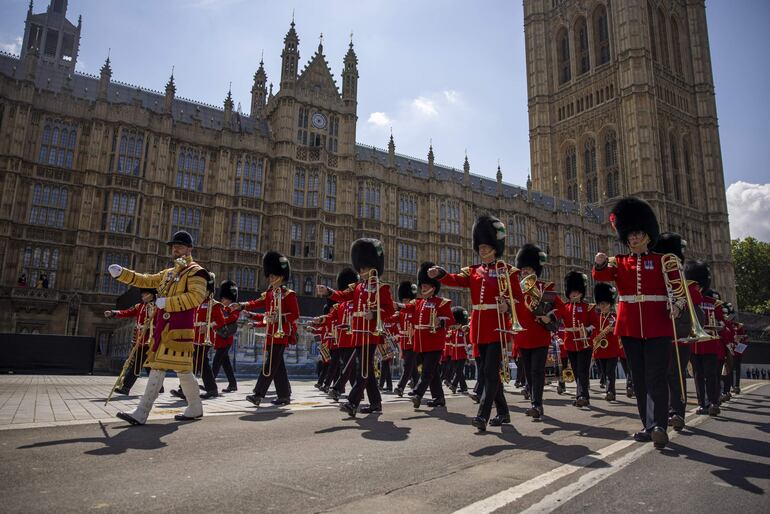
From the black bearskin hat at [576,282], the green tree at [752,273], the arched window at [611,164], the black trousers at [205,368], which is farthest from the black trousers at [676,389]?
the green tree at [752,273]

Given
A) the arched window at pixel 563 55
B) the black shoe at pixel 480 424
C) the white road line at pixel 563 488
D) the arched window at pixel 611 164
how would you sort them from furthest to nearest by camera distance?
the arched window at pixel 563 55
the arched window at pixel 611 164
the black shoe at pixel 480 424
the white road line at pixel 563 488

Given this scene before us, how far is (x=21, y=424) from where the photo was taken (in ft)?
18.3

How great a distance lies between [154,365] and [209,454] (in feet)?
7.24

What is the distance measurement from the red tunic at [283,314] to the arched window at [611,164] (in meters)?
57.5

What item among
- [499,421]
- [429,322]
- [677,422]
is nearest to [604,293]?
[429,322]

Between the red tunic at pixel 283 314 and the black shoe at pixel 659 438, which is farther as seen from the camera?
the red tunic at pixel 283 314

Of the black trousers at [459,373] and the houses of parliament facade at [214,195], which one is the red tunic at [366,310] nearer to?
the black trousers at [459,373]

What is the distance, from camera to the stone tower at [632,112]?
57.2 meters

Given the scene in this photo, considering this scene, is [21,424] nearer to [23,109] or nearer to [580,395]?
[580,395]

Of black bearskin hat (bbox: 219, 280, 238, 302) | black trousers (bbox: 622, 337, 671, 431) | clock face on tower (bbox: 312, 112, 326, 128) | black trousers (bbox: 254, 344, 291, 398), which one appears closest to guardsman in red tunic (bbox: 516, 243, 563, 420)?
black trousers (bbox: 622, 337, 671, 431)

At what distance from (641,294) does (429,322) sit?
4047 millimetres

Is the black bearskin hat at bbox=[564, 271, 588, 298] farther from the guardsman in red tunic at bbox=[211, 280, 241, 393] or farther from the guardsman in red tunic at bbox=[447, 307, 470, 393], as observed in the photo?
the guardsman in red tunic at bbox=[211, 280, 241, 393]

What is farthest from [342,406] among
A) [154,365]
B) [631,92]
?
[631,92]

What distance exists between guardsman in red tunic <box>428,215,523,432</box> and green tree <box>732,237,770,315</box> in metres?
71.6
